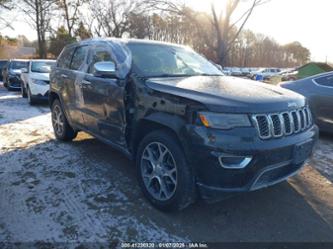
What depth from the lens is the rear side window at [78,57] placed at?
4509 millimetres

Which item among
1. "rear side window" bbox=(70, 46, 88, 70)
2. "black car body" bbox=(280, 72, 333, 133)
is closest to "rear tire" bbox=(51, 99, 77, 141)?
"rear side window" bbox=(70, 46, 88, 70)

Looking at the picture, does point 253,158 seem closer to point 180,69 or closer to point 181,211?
point 181,211

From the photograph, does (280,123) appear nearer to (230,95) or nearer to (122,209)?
(230,95)

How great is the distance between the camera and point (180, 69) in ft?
12.4

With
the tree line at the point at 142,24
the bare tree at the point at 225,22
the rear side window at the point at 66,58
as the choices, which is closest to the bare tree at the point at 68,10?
the tree line at the point at 142,24

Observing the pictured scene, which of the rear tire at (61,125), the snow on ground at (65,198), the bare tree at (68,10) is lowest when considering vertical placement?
the snow on ground at (65,198)

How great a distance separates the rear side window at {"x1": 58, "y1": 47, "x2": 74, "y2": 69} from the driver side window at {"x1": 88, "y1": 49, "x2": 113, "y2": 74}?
956mm

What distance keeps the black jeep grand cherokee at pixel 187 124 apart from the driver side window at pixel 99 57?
26mm

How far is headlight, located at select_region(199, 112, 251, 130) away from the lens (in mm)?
2471

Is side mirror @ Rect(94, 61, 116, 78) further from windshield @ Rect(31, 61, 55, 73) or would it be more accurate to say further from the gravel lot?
windshield @ Rect(31, 61, 55, 73)

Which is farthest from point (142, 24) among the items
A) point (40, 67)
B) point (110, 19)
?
point (40, 67)

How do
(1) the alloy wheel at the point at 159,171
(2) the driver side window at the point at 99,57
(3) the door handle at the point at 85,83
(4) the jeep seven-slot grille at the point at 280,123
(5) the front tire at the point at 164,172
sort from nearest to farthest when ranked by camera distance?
(4) the jeep seven-slot grille at the point at 280,123, (5) the front tire at the point at 164,172, (1) the alloy wheel at the point at 159,171, (2) the driver side window at the point at 99,57, (3) the door handle at the point at 85,83

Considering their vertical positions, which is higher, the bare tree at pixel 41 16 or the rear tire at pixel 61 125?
the bare tree at pixel 41 16

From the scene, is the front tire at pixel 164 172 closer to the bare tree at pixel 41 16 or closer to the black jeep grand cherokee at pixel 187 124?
the black jeep grand cherokee at pixel 187 124
